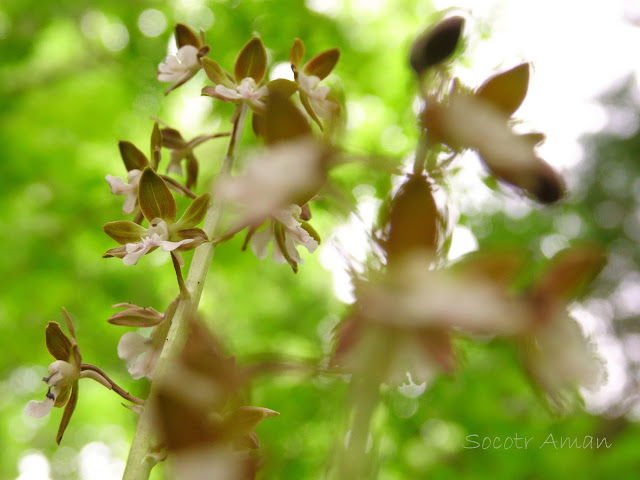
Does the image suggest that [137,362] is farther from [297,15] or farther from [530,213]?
[530,213]

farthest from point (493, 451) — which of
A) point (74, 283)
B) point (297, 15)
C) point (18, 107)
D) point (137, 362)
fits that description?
point (18, 107)

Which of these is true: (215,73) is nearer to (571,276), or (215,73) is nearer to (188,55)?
(188,55)

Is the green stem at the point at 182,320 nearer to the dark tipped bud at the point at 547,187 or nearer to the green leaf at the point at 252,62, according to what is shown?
the green leaf at the point at 252,62

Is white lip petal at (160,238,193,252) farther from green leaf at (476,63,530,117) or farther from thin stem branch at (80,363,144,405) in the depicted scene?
green leaf at (476,63,530,117)

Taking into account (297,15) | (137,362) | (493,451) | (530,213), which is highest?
(137,362)

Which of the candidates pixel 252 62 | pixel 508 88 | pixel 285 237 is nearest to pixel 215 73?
pixel 252 62

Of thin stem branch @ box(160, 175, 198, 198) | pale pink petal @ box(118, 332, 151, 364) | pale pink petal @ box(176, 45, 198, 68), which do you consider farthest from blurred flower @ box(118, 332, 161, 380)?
pale pink petal @ box(176, 45, 198, 68)
